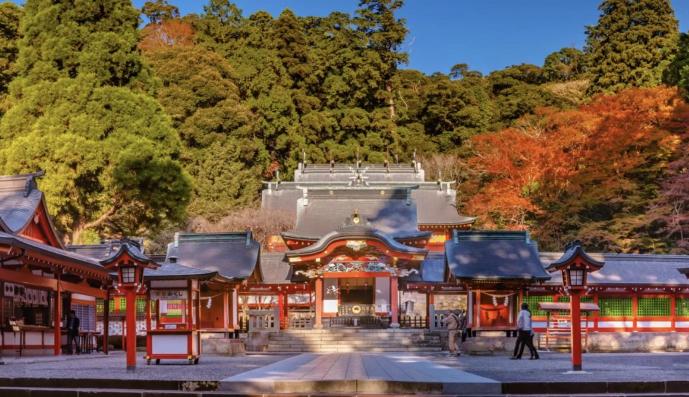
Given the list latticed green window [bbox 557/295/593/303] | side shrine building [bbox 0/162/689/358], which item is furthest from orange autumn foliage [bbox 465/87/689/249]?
latticed green window [bbox 557/295/593/303]

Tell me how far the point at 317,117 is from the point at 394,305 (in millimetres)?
27213

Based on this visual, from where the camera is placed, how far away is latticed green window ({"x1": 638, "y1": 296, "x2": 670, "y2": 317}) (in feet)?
106

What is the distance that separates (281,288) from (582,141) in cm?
1827

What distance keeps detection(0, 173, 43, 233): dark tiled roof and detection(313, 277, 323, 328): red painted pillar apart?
11104 mm

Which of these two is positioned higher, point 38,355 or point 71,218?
point 71,218

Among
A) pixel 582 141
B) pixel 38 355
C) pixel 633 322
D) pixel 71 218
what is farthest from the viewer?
pixel 582 141

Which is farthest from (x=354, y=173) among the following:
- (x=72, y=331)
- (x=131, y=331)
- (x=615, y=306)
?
(x=131, y=331)

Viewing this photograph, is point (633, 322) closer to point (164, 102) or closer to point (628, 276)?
point (628, 276)

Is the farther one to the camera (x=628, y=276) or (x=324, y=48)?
(x=324, y=48)

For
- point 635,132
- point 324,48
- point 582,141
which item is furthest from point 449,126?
point 635,132

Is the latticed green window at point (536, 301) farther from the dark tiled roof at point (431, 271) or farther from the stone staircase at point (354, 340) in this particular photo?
the stone staircase at point (354, 340)

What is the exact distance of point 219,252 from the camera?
1298 inches

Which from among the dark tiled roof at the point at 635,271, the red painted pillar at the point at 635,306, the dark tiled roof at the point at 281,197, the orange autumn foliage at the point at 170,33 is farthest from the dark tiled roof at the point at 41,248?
the orange autumn foliage at the point at 170,33

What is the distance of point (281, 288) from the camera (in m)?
34.6
